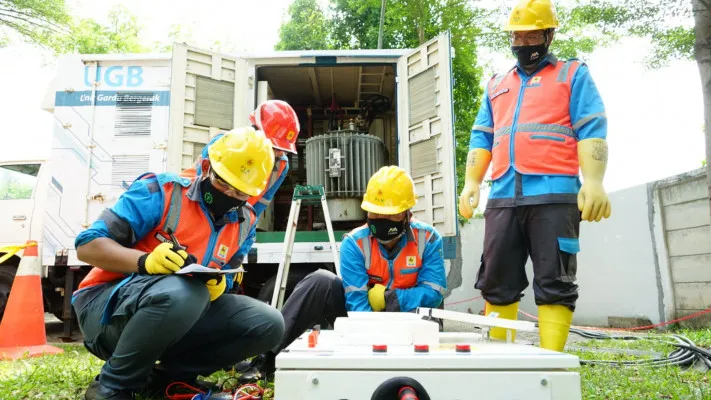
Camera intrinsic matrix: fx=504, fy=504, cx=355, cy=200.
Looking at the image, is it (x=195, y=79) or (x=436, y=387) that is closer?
(x=436, y=387)

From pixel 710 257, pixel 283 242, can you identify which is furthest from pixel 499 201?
pixel 710 257

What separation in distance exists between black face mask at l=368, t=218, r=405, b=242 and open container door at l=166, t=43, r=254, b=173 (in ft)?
8.02

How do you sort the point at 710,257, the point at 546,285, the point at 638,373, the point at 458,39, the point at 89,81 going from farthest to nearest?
the point at 458,39
the point at 710,257
the point at 89,81
the point at 638,373
the point at 546,285

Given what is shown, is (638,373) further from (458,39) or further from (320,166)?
(458,39)

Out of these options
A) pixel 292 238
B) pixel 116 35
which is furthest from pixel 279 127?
pixel 116 35

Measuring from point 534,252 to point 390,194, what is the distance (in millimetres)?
785

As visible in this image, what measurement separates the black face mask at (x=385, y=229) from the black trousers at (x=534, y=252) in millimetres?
470

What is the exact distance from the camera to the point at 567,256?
2139 mm

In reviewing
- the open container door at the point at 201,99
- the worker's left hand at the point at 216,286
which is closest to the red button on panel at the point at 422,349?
the worker's left hand at the point at 216,286

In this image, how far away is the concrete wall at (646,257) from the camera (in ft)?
19.7

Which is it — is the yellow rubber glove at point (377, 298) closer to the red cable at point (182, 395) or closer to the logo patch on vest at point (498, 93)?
the red cable at point (182, 395)

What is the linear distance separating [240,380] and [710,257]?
5.66 meters

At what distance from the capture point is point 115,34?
53.4 ft

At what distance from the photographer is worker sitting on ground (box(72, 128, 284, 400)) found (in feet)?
5.91
